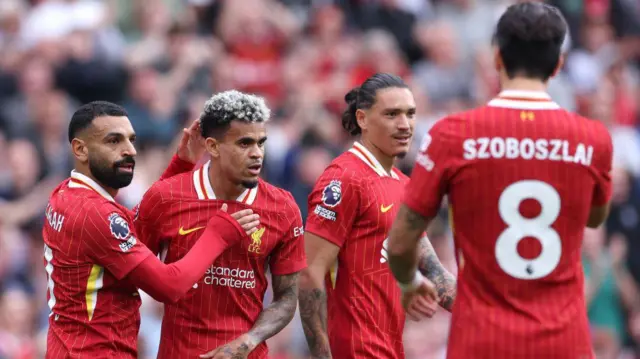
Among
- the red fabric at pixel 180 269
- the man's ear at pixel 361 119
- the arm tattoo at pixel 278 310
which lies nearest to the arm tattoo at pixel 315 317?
the arm tattoo at pixel 278 310

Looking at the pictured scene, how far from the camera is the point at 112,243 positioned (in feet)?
21.7

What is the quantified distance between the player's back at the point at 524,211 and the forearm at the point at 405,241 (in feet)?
0.73

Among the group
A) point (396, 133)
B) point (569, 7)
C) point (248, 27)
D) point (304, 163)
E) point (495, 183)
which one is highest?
point (569, 7)

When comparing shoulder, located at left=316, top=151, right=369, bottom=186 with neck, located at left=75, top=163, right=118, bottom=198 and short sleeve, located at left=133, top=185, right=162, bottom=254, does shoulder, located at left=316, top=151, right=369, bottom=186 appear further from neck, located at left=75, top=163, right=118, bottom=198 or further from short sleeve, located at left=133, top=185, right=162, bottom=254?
neck, located at left=75, top=163, right=118, bottom=198

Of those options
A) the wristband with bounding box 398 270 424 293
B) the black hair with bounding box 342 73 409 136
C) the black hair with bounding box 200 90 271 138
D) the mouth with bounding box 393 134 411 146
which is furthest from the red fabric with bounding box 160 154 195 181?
the wristband with bounding box 398 270 424 293

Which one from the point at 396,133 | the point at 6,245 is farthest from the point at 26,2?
the point at 396,133

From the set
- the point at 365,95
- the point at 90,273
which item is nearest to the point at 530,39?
the point at 365,95

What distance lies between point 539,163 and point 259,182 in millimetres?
2185

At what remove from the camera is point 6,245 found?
1199 cm

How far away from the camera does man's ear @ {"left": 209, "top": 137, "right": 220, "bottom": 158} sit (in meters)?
7.15

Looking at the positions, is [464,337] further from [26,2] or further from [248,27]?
[26,2]

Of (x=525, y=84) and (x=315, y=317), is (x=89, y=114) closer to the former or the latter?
(x=315, y=317)

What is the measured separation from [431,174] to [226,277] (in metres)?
1.78

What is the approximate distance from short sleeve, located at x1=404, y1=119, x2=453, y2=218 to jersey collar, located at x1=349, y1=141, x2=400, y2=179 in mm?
1940
